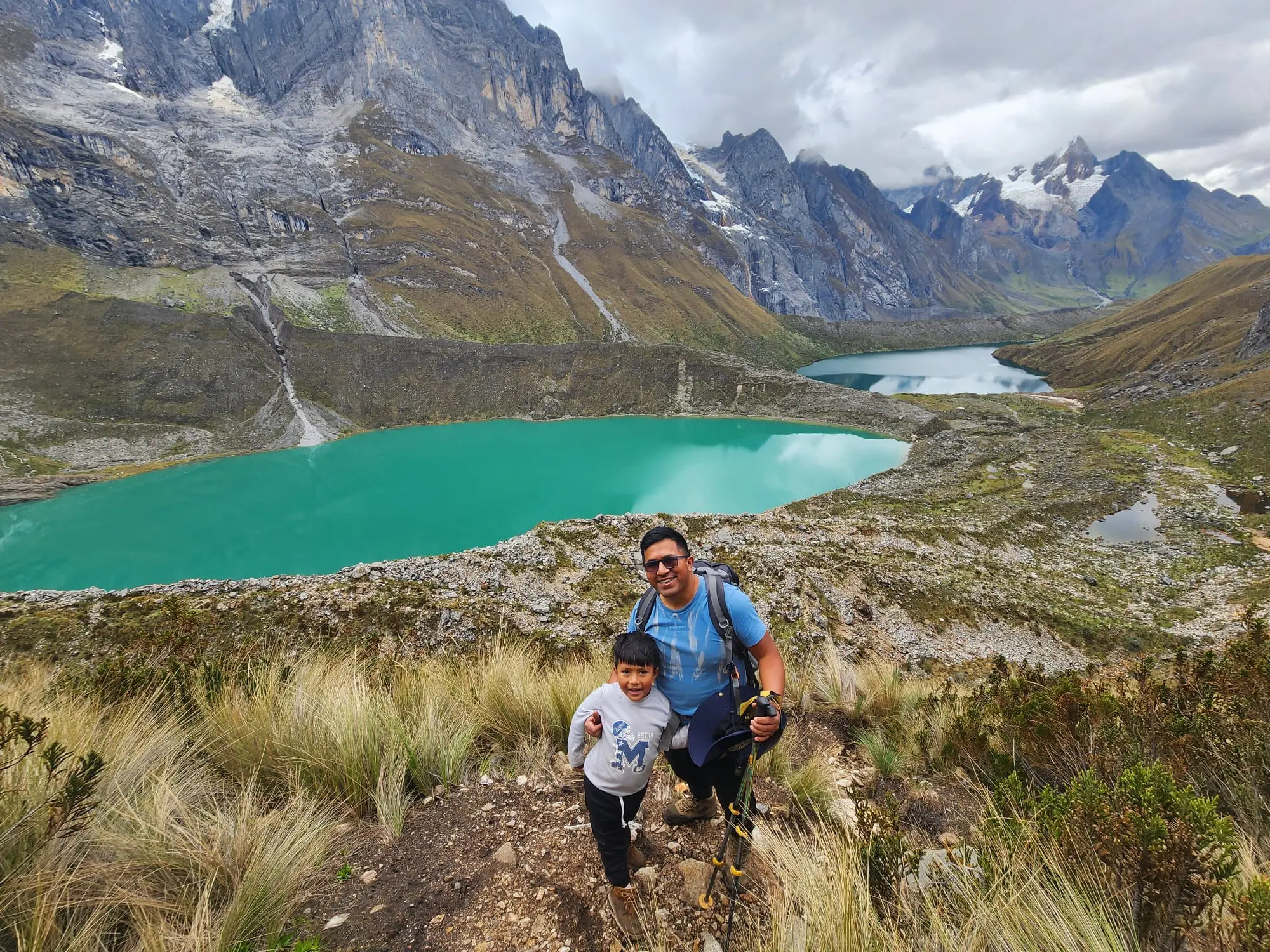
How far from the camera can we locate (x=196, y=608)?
402 inches

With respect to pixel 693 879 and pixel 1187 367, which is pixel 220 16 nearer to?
pixel 693 879

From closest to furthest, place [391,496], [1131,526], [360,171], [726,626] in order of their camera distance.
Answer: [726,626] < [1131,526] < [391,496] < [360,171]

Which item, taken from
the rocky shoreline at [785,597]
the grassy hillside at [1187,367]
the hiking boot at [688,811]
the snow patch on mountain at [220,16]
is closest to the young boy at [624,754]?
the hiking boot at [688,811]

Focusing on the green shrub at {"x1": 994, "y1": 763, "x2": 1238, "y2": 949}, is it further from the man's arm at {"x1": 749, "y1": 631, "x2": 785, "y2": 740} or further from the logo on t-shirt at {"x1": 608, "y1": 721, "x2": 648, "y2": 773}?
the logo on t-shirt at {"x1": 608, "y1": 721, "x2": 648, "y2": 773}

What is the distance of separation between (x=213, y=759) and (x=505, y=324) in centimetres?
9100

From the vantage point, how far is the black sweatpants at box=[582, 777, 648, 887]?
2486 mm

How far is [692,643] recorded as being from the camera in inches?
106

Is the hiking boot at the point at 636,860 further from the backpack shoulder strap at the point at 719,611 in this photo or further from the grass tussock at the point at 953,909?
the backpack shoulder strap at the point at 719,611

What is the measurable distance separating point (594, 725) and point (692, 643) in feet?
2.21

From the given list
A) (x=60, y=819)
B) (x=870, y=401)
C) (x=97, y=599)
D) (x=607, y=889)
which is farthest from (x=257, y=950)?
(x=870, y=401)

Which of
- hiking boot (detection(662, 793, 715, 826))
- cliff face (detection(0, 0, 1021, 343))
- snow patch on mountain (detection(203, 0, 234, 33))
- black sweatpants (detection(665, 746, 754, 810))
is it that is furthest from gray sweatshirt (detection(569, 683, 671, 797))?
snow patch on mountain (detection(203, 0, 234, 33))

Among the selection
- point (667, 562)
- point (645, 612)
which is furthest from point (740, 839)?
point (667, 562)

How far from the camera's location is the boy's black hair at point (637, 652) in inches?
99.0

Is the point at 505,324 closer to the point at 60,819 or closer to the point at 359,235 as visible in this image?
the point at 359,235
